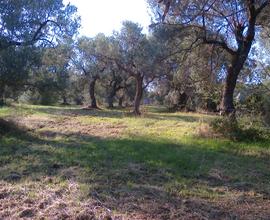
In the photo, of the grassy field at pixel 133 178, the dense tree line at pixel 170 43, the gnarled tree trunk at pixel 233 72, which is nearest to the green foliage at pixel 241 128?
the grassy field at pixel 133 178

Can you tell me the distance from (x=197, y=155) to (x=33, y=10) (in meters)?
8.63

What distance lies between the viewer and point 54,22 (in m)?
16.7

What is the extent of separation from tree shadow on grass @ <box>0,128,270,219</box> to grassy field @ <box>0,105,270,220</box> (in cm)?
1

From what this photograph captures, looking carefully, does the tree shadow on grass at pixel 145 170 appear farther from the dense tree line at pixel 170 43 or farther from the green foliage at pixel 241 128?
the dense tree line at pixel 170 43

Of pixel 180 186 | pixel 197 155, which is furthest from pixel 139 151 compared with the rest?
pixel 180 186

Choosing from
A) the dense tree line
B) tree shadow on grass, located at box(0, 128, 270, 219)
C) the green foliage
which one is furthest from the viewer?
the dense tree line

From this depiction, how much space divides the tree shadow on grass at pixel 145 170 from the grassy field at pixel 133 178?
1cm

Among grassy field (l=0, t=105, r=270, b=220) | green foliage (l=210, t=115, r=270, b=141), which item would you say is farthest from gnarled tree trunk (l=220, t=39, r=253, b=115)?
grassy field (l=0, t=105, r=270, b=220)

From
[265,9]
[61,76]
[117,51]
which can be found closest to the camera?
[265,9]

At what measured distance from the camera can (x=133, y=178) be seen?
25.4 feet

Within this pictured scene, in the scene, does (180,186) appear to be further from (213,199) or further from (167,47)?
(167,47)

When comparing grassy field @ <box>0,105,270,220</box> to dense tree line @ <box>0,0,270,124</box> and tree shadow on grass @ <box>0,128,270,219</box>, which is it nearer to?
tree shadow on grass @ <box>0,128,270,219</box>

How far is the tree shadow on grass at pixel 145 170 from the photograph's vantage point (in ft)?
20.4

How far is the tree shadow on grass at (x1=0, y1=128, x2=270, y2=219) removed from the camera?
6.23m
